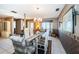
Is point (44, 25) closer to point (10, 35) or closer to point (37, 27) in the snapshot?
point (37, 27)

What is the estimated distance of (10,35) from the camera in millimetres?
2244

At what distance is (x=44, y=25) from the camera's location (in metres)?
2.11

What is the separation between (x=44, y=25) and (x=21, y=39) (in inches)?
24.2
